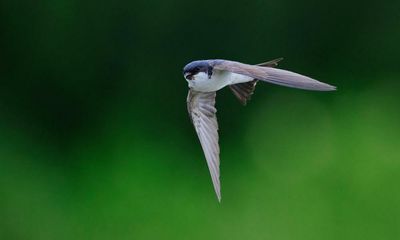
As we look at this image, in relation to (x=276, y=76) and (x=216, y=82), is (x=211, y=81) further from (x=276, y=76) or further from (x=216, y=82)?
(x=276, y=76)

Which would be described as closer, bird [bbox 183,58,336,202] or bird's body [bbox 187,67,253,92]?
bird [bbox 183,58,336,202]

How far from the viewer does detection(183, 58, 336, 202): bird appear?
955 millimetres

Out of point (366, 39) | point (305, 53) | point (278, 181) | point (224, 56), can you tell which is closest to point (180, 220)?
point (278, 181)

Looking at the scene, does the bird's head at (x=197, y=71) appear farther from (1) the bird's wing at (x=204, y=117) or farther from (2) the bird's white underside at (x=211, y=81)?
(1) the bird's wing at (x=204, y=117)

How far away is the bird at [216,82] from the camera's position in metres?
0.95

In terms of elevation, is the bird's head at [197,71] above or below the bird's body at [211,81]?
above

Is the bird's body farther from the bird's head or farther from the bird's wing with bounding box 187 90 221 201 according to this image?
the bird's wing with bounding box 187 90 221 201

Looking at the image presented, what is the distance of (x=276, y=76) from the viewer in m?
0.99

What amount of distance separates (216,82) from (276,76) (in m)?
0.17

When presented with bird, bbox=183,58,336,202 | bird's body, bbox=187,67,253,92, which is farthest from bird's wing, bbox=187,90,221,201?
bird's body, bbox=187,67,253,92

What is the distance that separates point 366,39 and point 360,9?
13 centimetres

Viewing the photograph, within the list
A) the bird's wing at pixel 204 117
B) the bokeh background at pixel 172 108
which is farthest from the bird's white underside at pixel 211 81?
the bokeh background at pixel 172 108

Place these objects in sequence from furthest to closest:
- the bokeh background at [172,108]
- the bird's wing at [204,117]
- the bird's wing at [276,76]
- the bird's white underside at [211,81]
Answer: the bokeh background at [172,108], the bird's wing at [204,117], the bird's white underside at [211,81], the bird's wing at [276,76]

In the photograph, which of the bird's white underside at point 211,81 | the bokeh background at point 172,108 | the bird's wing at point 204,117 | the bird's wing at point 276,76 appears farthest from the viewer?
the bokeh background at point 172,108
